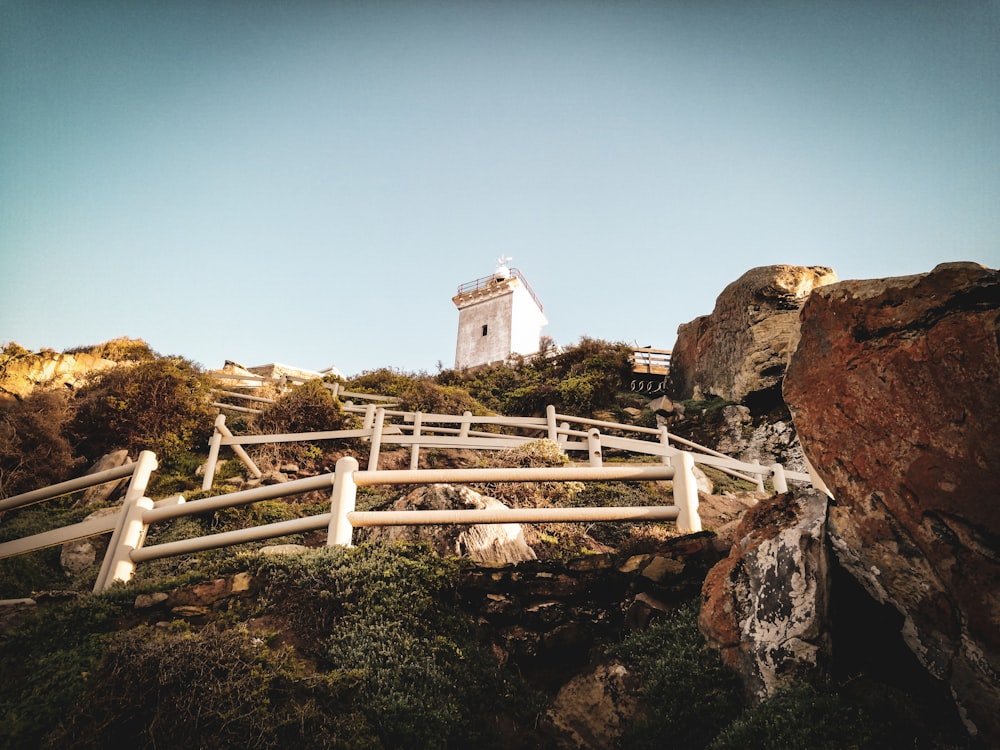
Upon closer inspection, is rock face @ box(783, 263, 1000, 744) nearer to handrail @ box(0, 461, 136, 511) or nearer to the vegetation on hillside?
the vegetation on hillside

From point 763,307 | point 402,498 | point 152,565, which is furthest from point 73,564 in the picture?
point 763,307

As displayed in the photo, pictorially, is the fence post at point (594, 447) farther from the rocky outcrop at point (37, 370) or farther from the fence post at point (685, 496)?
the rocky outcrop at point (37, 370)

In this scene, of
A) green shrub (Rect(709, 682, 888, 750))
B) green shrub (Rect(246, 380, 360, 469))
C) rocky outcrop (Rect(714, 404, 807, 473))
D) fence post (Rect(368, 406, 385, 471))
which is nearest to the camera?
green shrub (Rect(709, 682, 888, 750))

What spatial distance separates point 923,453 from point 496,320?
31.2 metres

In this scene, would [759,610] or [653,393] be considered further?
[653,393]

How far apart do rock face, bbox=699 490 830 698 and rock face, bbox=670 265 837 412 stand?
13.2 m

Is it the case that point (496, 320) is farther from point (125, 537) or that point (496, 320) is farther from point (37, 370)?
point (125, 537)

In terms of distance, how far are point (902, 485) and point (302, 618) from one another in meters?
3.74

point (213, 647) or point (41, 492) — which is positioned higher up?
point (41, 492)

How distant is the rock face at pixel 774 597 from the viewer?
3.05m

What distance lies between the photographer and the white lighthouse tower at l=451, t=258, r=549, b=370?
32.6 m

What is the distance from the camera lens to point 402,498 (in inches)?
298

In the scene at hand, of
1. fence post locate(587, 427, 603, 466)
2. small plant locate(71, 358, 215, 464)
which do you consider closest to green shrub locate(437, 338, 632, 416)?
fence post locate(587, 427, 603, 466)

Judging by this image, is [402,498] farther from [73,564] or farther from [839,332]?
[839,332]
